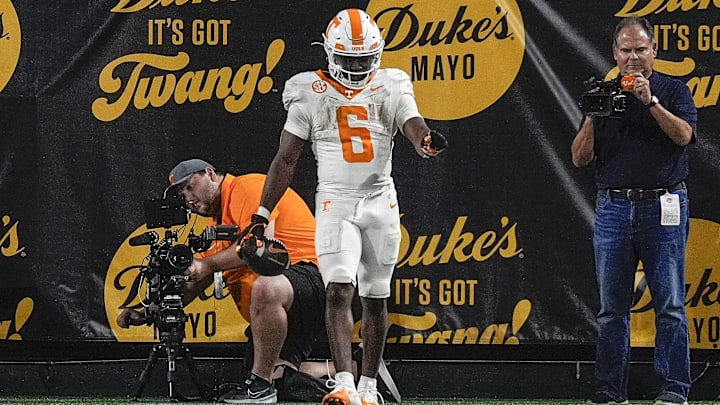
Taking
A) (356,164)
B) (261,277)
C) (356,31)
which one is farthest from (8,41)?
(356,164)

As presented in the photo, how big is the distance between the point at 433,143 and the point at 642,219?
1.43 meters

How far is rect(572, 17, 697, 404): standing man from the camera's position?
612 centimetres

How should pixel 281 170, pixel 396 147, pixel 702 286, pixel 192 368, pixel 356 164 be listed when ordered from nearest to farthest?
pixel 356 164, pixel 281 170, pixel 192 368, pixel 702 286, pixel 396 147

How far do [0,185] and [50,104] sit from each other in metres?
0.52

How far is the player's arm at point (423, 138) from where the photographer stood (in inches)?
206

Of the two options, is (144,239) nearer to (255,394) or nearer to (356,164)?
(255,394)

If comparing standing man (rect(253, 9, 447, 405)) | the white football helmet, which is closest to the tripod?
standing man (rect(253, 9, 447, 405))

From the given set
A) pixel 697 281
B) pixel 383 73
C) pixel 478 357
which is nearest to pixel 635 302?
pixel 697 281

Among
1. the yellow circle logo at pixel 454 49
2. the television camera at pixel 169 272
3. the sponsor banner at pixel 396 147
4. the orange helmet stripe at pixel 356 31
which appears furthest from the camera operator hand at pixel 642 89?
the television camera at pixel 169 272

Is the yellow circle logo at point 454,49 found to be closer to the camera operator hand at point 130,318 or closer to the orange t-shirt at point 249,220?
the orange t-shirt at point 249,220

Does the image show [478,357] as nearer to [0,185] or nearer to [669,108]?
[669,108]

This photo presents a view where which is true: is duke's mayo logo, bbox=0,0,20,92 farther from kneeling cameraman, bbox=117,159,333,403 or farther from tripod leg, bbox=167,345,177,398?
tripod leg, bbox=167,345,177,398

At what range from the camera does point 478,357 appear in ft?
23.1

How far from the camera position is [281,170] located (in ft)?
18.7
